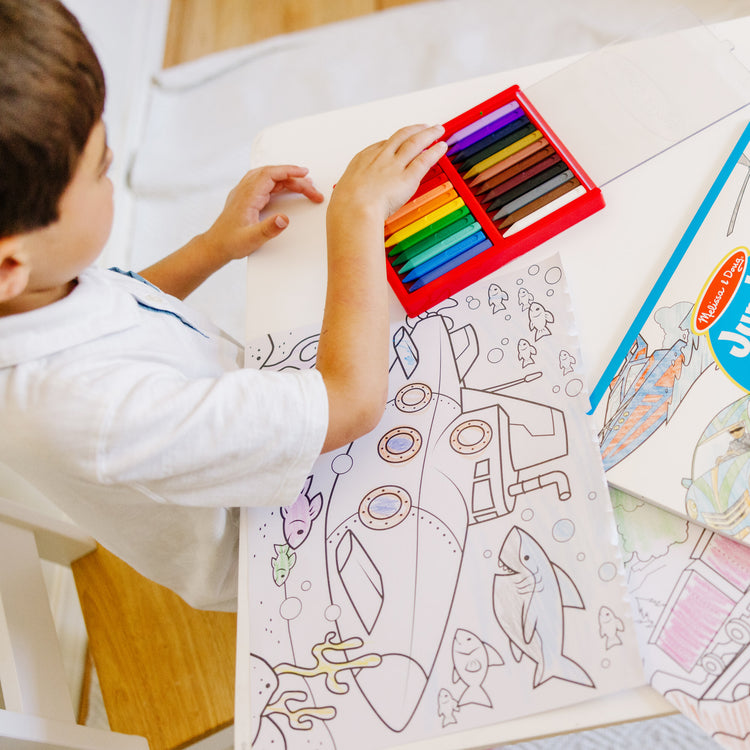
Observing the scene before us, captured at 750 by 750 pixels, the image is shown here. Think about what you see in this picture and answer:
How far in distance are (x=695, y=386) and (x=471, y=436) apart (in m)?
0.14

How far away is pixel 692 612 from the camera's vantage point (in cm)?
39

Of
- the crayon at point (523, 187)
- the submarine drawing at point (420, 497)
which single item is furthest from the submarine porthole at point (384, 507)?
the crayon at point (523, 187)

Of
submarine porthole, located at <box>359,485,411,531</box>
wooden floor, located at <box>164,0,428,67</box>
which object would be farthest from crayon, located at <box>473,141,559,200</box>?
wooden floor, located at <box>164,0,428,67</box>

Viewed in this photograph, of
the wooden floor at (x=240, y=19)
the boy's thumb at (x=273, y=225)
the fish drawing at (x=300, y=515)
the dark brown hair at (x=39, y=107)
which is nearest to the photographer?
the dark brown hair at (x=39, y=107)

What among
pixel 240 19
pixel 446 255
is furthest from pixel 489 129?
pixel 240 19

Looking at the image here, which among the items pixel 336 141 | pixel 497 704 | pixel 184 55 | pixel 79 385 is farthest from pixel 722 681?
pixel 184 55

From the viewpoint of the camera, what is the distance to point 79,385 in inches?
16.5

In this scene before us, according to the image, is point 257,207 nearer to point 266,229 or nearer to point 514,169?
point 266,229

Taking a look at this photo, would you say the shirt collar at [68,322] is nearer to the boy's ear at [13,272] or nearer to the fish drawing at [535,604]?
the boy's ear at [13,272]

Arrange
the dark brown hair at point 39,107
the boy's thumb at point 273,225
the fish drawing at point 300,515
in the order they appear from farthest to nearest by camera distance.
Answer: the boy's thumb at point 273,225 < the fish drawing at point 300,515 < the dark brown hair at point 39,107

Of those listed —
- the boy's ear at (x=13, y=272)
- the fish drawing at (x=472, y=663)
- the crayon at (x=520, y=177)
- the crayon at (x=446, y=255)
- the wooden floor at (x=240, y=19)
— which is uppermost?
the wooden floor at (x=240, y=19)

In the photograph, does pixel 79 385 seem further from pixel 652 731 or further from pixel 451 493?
pixel 652 731

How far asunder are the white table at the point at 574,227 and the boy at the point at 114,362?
0.20ft

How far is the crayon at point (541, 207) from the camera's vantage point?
0.53 m
